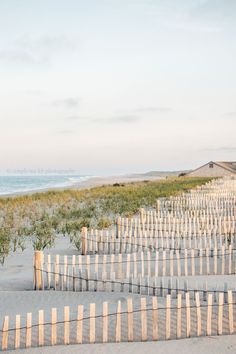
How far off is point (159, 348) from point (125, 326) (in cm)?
66

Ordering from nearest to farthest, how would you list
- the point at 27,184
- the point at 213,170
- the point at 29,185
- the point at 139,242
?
the point at 139,242, the point at 29,185, the point at 213,170, the point at 27,184

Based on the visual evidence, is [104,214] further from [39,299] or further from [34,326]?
[34,326]

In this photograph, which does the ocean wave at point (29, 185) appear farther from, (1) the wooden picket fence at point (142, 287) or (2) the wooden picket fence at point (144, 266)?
(2) the wooden picket fence at point (144, 266)

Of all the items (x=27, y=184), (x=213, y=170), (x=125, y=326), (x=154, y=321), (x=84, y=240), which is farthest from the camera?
(x=27, y=184)

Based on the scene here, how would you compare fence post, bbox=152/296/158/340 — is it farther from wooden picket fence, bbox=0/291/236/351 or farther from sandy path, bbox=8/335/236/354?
sandy path, bbox=8/335/236/354

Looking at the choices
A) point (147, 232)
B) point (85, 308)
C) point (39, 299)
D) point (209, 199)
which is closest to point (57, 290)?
point (39, 299)

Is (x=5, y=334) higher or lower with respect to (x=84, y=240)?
lower

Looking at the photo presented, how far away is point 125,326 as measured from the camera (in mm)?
6281

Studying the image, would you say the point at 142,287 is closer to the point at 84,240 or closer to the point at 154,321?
the point at 154,321

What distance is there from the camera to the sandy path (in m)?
5.67

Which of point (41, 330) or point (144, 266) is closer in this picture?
point (41, 330)

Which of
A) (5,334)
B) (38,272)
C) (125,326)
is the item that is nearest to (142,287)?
(125,326)

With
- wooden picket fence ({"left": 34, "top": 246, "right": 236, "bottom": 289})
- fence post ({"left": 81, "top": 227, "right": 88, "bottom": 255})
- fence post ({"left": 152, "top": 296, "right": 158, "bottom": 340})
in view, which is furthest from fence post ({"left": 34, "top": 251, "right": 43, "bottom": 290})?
fence post ({"left": 152, "top": 296, "right": 158, "bottom": 340})

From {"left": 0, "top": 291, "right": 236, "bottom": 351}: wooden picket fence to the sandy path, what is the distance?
11 cm
